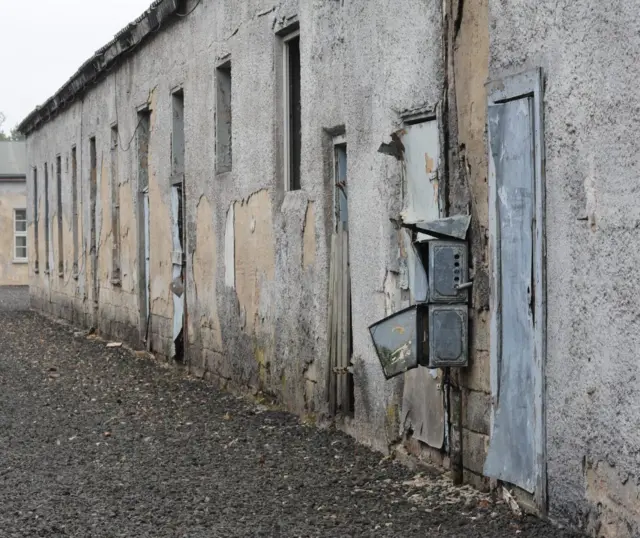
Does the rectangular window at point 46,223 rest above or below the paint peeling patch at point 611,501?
above

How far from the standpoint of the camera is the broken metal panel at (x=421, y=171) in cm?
800

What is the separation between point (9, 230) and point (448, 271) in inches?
1573

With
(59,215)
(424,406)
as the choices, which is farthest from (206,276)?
(59,215)

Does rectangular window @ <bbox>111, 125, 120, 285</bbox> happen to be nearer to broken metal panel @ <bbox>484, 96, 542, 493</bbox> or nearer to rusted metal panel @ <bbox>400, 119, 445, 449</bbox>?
rusted metal panel @ <bbox>400, 119, 445, 449</bbox>

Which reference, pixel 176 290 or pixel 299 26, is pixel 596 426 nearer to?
pixel 299 26

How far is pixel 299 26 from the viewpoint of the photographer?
10875 mm

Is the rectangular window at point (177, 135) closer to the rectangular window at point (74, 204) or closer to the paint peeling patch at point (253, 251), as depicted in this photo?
the paint peeling patch at point (253, 251)

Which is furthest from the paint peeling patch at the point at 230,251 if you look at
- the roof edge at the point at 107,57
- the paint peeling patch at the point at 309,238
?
the roof edge at the point at 107,57

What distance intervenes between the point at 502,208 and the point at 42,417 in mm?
5949

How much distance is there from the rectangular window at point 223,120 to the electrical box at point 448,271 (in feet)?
21.4

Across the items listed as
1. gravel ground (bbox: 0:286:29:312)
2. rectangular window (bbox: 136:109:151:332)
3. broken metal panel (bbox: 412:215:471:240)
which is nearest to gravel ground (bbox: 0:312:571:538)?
broken metal panel (bbox: 412:215:471:240)

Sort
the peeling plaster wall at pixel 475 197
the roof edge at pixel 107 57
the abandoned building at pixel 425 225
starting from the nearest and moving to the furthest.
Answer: the abandoned building at pixel 425 225, the peeling plaster wall at pixel 475 197, the roof edge at pixel 107 57

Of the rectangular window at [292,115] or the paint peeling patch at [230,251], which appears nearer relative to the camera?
the rectangular window at [292,115]

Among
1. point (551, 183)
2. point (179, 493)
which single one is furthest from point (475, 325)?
point (179, 493)
